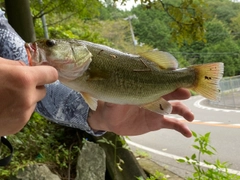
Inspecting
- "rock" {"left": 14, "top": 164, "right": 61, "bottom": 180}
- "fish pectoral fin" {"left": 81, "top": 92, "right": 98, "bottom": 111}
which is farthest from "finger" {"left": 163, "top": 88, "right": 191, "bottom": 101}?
"rock" {"left": 14, "top": 164, "right": 61, "bottom": 180}

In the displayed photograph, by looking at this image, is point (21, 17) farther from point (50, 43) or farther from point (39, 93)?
point (39, 93)

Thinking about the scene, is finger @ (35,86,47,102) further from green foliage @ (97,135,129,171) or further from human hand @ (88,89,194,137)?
green foliage @ (97,135,129,171)

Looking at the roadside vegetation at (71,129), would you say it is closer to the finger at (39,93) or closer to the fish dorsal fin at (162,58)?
the fish dorsal fin at (162,58)

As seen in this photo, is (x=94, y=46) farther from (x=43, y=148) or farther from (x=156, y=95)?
(x=43, y=148)

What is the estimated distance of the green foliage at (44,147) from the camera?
3.06 m

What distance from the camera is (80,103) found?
1438 millimetres

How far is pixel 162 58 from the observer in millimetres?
1186

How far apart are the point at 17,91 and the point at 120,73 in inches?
17.4

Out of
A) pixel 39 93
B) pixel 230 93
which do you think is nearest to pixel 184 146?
pixel 39 93

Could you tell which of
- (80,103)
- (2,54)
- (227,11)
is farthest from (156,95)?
(227,11)

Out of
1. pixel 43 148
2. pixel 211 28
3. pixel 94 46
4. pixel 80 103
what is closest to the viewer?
pixel 94 46

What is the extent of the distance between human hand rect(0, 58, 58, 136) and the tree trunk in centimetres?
276

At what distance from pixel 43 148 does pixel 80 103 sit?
2.20 metres

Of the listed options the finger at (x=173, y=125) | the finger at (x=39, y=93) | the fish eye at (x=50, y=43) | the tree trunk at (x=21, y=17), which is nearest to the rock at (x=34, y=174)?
the tree trunk at (x=21, y=17)
